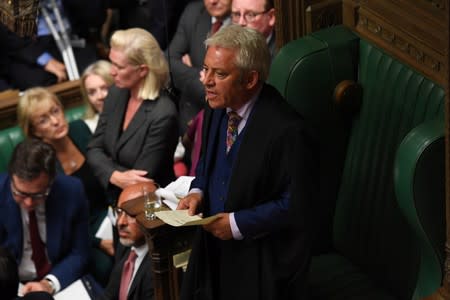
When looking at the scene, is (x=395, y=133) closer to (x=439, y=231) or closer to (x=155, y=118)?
(x=439, y=231)

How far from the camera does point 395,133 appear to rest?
3.54 m

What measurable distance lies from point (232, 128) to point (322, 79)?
23.6 inches

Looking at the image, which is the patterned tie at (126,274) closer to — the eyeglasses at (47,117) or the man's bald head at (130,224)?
the man's bald head at (130,224)

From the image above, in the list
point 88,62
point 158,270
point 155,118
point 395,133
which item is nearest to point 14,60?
point 88,62

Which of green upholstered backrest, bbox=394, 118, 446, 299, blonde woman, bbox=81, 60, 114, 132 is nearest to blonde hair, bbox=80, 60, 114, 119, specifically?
blonde woman, bbox=81, 60, 114, 132

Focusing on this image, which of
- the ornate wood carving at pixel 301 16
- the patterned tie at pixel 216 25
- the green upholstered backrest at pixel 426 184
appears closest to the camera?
the green upholstered backrest at pixel 426 184

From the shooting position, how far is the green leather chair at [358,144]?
3504mm

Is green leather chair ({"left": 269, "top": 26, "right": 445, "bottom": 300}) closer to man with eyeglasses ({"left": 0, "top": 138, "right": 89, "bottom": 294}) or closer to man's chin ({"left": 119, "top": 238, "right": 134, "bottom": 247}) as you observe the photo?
man's chin ({"left": 119, "top": 238, "right": 134, "bottom": 247})

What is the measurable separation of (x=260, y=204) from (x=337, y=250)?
2.86ft

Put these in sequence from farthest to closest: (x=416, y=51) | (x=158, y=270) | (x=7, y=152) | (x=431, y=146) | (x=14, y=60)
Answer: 1. (x=14, y=60)
2. (x=7, y=152)
3. (x=158, y=270)
4. (x=416, y=51)
5. (x=431, y=146)

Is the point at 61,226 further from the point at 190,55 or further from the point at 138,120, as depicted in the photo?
the point at 190,55

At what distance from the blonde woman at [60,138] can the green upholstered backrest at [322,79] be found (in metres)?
1.73

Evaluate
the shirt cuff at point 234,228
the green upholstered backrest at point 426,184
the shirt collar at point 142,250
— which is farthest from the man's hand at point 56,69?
the green upholstered backrest at point 426,184

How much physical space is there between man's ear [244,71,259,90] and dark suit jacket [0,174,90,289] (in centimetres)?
181
